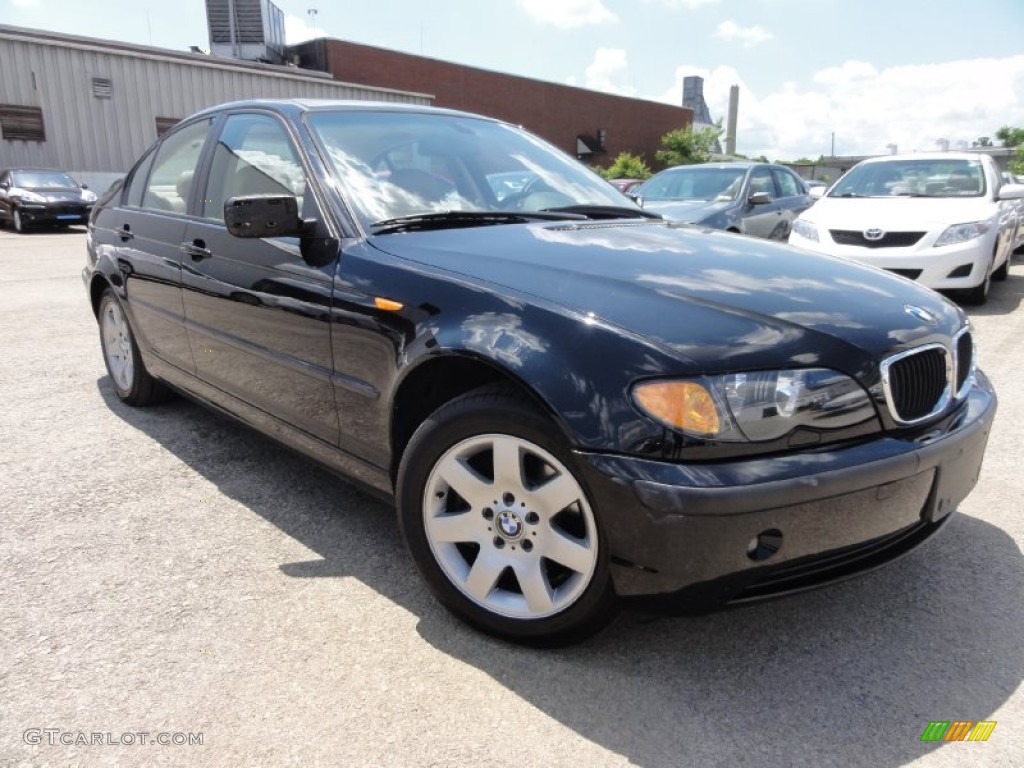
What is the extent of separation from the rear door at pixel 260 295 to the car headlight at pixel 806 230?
6.04 meters

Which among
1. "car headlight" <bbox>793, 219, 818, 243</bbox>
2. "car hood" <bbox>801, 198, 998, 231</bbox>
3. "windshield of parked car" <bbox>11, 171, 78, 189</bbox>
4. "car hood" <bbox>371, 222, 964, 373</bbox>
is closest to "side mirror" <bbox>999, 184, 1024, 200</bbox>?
"car hood" <bbox>801, 198, 998, 231</bbox>

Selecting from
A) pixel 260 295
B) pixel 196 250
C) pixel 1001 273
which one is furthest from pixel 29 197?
pixel 1001 273

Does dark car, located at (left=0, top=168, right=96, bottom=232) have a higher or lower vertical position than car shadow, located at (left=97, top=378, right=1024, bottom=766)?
higher

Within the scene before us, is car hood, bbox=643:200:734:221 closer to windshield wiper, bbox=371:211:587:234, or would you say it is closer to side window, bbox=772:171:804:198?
side window, bbox=772:171:804:198

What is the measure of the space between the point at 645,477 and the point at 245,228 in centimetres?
157

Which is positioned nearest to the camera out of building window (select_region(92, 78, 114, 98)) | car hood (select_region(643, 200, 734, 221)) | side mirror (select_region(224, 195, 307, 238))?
side mirror (select_region(224, 195, 307, 238))

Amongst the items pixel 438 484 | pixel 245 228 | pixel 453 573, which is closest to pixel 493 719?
pixel 453 573

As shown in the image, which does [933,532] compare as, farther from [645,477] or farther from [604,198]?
[604,198]

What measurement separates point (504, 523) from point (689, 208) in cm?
681

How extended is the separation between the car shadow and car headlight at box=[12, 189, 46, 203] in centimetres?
1662

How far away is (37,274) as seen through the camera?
10000 mm

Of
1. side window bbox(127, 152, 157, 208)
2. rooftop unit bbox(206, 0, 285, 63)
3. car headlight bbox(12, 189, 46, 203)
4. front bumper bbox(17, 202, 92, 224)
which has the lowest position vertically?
front bumper bbox(17, 202, 92, 224)

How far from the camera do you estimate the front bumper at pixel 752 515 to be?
1.80 metres

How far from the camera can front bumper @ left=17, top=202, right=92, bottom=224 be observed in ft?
52.8
